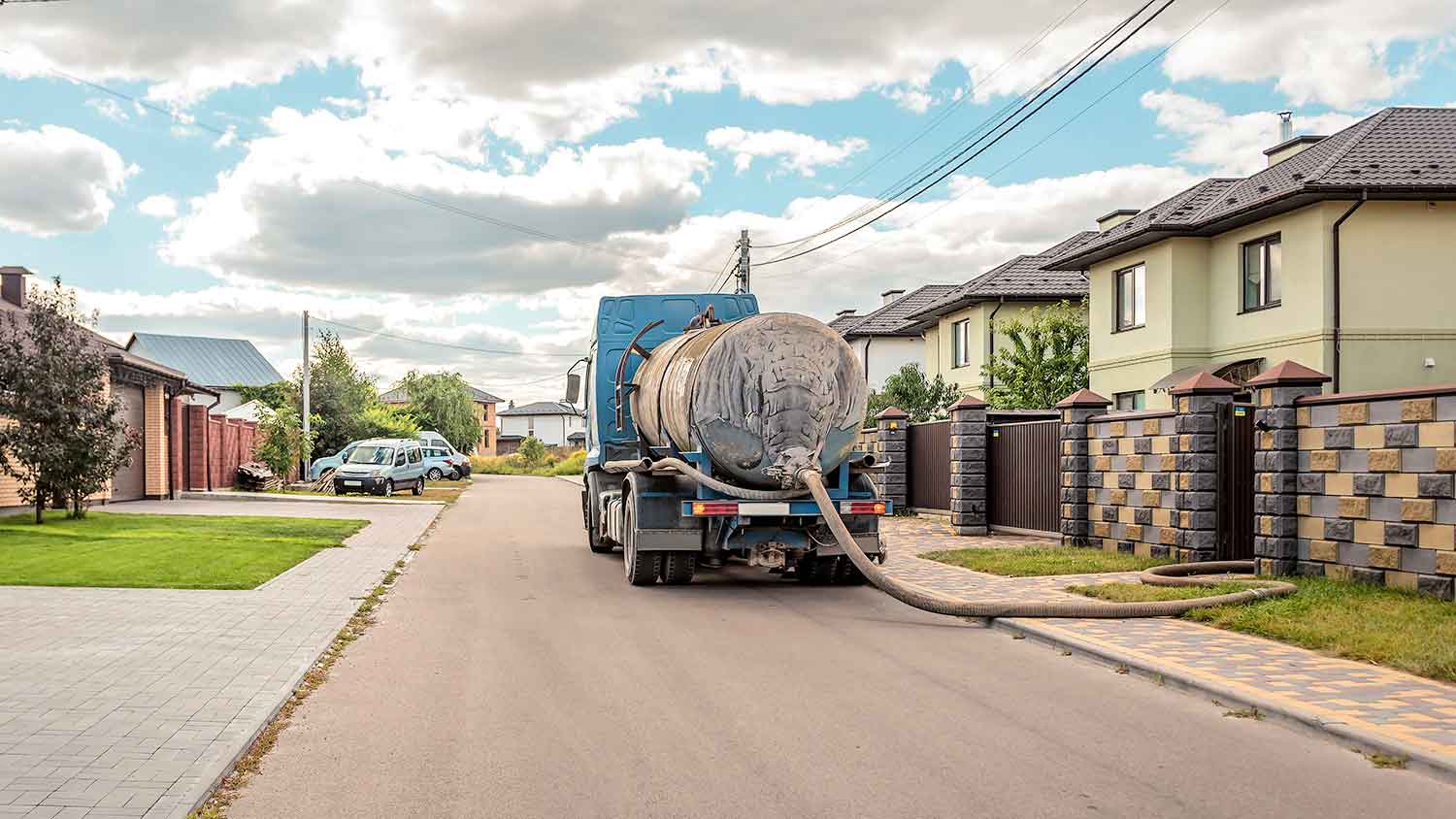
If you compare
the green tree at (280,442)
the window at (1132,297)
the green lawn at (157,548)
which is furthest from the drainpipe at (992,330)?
the green tree at (280,442)

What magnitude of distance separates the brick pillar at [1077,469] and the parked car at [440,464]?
35.8 metres

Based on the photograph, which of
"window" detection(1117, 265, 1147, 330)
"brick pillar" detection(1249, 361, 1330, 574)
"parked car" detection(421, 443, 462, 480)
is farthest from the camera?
"parked car" detection(421, 443, 462, 480)

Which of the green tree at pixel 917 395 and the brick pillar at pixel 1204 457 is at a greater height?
the green tree at pixel 917 395

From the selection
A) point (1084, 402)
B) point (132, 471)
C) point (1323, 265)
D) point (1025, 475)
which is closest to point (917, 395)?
point (1323, 265)

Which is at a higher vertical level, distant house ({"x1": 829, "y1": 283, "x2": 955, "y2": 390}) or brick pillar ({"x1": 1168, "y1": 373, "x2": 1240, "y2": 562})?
distant house ({"x1": 829, "y1": 283, "x2": 955, "y2": 390})

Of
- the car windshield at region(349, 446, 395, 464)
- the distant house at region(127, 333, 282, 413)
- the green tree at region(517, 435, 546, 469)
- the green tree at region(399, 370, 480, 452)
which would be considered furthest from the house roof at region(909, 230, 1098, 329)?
the distant house at region(127, 333, 282, 413)

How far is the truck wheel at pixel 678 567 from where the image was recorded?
43.9ft

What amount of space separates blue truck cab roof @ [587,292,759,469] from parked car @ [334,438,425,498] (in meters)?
22.0

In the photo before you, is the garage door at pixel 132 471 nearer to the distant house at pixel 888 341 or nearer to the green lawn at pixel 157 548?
the green lawn at pixel 157 548

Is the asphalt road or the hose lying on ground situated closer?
the asphalt road

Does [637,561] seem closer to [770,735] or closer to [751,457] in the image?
[751,457]

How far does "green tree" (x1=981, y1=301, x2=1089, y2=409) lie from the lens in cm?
3145

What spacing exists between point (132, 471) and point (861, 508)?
23842 millimetres

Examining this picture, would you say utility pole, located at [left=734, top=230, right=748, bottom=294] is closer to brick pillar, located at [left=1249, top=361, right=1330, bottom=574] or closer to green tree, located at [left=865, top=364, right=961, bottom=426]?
green tree, located at [left=865, top=364, right=961, bottom=426]
